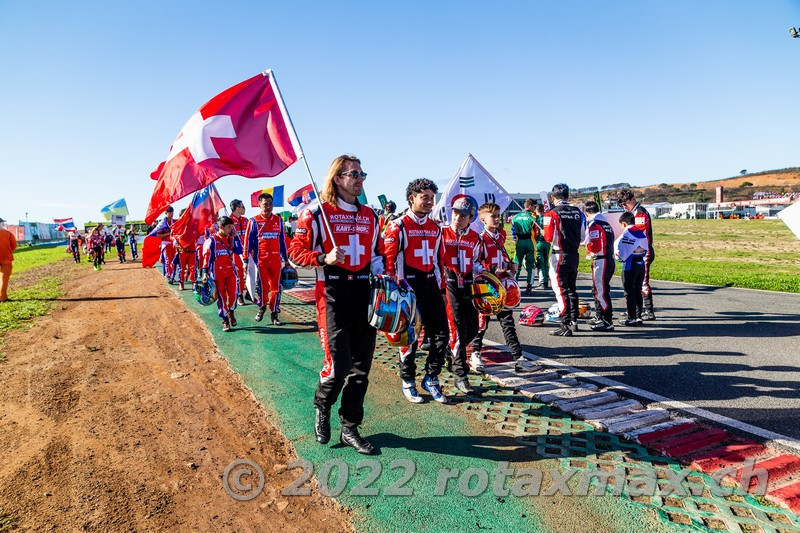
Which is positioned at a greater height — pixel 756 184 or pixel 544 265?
pixel 756 184

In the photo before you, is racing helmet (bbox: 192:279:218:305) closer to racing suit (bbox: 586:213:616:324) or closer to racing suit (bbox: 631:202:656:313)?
racing suit (bbox: 586:213:616:324)

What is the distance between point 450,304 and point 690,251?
2502 cm

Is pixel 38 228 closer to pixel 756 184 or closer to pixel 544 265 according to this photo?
pixel 544 265

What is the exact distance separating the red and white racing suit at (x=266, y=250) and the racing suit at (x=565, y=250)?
4.82 meters

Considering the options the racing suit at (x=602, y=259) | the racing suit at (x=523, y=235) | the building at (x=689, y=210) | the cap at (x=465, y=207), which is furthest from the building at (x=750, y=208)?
the cap at (x=465, y=207)

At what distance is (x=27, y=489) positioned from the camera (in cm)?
351

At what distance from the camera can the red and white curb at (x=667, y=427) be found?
356 cm

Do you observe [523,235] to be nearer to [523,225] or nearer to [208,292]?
[523,225]

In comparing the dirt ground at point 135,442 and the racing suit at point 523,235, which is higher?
the racing suit at point 523,235

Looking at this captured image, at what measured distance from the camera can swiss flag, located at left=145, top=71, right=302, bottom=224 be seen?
16.2 feet

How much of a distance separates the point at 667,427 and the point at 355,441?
2.70m

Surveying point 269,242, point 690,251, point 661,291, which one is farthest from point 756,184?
point 269,242

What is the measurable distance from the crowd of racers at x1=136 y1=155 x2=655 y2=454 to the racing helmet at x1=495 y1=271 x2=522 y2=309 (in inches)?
1.0

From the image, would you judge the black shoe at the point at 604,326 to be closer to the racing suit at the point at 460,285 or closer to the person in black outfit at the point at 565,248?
the person in black outfit at the point at 565,248
